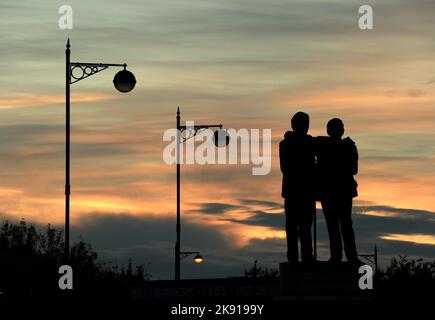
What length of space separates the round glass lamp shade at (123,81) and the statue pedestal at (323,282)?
448 inches

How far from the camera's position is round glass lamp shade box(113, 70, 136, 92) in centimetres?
4147

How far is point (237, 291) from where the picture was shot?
3816 centimetres

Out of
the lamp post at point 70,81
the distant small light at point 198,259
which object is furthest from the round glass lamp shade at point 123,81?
the distant small light at point 198,259

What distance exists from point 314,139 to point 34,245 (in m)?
85.1

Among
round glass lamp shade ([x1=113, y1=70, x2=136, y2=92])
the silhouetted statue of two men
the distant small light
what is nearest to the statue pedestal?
the silhouetted statue of two men

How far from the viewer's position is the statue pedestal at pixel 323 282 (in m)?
31.8

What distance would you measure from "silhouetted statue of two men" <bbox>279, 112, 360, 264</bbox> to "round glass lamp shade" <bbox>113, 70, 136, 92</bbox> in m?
10.1

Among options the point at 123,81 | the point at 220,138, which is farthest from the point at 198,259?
the point at 123,81

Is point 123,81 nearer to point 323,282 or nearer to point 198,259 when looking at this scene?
point 323,282

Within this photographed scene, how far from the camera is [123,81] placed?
41.5 meters

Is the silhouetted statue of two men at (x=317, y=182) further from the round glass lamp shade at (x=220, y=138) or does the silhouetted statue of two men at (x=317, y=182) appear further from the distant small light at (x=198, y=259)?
the distant small light at (x=198, y=259)

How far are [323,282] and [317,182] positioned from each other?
239 cm
